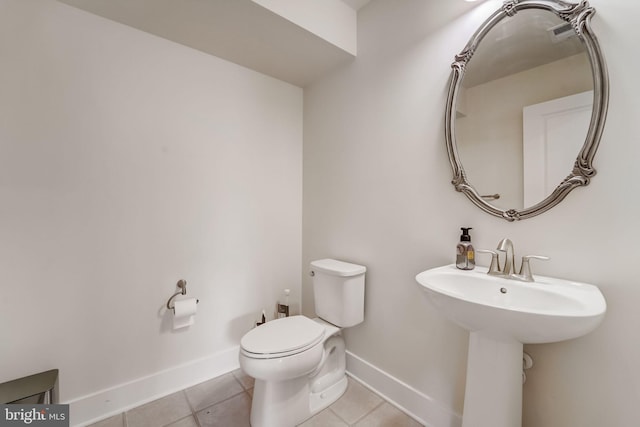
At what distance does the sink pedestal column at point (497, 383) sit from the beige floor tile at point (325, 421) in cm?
70

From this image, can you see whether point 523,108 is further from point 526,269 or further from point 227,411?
point 227,411

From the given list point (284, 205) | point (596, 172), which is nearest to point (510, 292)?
point (596, 172)

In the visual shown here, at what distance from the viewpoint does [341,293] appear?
5.51 ft

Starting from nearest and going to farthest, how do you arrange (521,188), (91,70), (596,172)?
(596,172) → (521,188) → (91,70)

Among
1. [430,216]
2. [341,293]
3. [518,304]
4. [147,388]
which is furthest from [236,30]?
[147,388]

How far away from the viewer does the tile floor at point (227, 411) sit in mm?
1424

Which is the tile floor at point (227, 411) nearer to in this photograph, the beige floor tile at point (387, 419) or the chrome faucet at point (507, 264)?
the beige floor tile at point (387, 419)

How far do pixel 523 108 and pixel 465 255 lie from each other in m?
0.67

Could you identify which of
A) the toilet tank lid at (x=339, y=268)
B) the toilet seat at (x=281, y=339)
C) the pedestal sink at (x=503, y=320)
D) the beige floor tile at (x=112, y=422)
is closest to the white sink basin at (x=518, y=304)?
the pedestal sink at (x=503, y=320)

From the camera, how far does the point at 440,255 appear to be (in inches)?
54.7

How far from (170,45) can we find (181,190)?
35.9 inches

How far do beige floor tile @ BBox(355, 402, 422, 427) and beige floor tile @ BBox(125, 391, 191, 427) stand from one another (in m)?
1.00

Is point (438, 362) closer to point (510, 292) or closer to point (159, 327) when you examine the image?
point (510, 292)

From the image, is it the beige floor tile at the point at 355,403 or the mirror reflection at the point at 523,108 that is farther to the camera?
the beige floor tile at the point at 355,403
